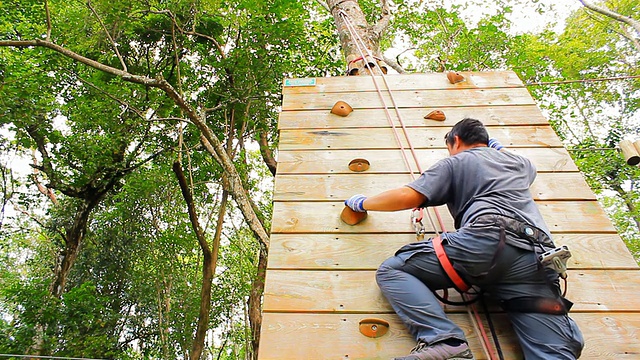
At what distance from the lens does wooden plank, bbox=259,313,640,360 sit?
1337 mm

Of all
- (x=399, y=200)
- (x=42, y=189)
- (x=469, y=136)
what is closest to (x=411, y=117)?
(x=469, y=136)

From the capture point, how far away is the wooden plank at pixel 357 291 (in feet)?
4.82

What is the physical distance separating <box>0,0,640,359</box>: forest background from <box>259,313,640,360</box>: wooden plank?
3.49 metres

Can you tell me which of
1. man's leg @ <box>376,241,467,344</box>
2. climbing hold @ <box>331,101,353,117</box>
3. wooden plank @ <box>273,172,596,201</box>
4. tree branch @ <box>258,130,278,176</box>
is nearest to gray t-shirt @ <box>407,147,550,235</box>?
man's leg @ <box>376,241,467,344</box>

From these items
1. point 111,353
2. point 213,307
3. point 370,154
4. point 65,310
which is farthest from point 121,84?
point 370,154

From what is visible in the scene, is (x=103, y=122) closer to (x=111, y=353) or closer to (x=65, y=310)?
(x=65, y=310)

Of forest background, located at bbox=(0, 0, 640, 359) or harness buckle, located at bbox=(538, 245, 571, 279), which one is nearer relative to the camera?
harness buckle, located at bbox=(538, 245, 571, 279)

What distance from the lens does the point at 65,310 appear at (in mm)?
7348

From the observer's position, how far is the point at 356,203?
5.69 feet

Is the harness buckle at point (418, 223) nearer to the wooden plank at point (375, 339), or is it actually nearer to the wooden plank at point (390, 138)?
the wooden plank at point (375, 339)

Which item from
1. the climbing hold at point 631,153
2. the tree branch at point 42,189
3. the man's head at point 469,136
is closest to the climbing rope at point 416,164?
the man's head at point 469,136

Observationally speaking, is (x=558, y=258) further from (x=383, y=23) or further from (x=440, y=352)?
(x=383, y=23)

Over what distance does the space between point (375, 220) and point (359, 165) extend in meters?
0.36

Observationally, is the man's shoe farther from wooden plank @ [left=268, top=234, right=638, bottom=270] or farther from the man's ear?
the man's ear
